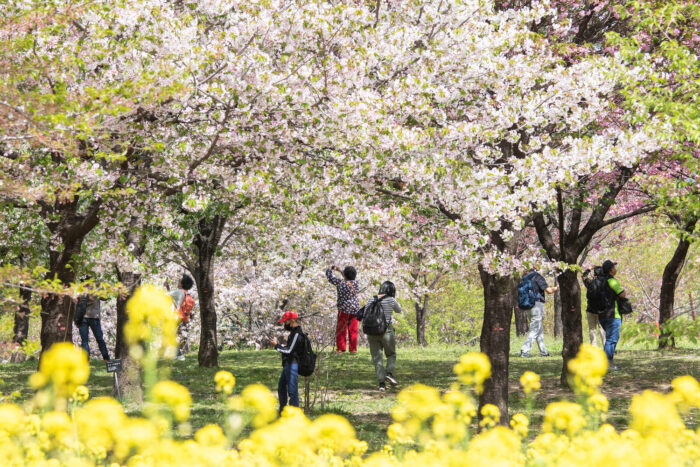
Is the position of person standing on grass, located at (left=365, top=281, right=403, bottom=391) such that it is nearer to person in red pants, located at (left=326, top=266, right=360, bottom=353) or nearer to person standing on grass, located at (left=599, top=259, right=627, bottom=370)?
person in red pants, located at (left=326, top=266, right=360, bottom=353)

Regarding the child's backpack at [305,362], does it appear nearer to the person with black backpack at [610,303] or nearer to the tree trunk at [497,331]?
the tree trunk at [497,331]

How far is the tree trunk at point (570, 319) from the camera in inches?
472

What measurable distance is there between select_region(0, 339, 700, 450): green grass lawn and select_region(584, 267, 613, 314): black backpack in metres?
1.29

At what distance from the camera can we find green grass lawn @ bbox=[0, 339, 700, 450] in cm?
980

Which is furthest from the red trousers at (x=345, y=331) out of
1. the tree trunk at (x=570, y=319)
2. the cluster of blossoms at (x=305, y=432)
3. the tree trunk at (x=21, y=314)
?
the cluster of blossoms at (x=305, y=432)

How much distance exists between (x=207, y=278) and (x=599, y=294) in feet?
26.0

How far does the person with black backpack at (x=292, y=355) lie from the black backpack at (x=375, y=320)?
8.41 feet

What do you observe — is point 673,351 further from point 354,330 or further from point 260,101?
point 260,101

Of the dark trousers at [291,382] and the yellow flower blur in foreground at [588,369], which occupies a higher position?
the yellow flower blur in foreground at [588,369]

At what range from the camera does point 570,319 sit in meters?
12.1

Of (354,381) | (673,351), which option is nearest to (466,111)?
(354,381)

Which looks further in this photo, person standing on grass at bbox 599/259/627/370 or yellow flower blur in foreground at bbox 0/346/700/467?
person standing on grass at bbox 599/259/627/370

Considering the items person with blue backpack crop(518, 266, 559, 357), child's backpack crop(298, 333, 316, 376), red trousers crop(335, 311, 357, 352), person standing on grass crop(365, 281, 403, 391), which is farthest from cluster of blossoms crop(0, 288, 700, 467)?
person with blue backpack crop(518, 266, 559, 357)

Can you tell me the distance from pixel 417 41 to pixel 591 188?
15.9ft
